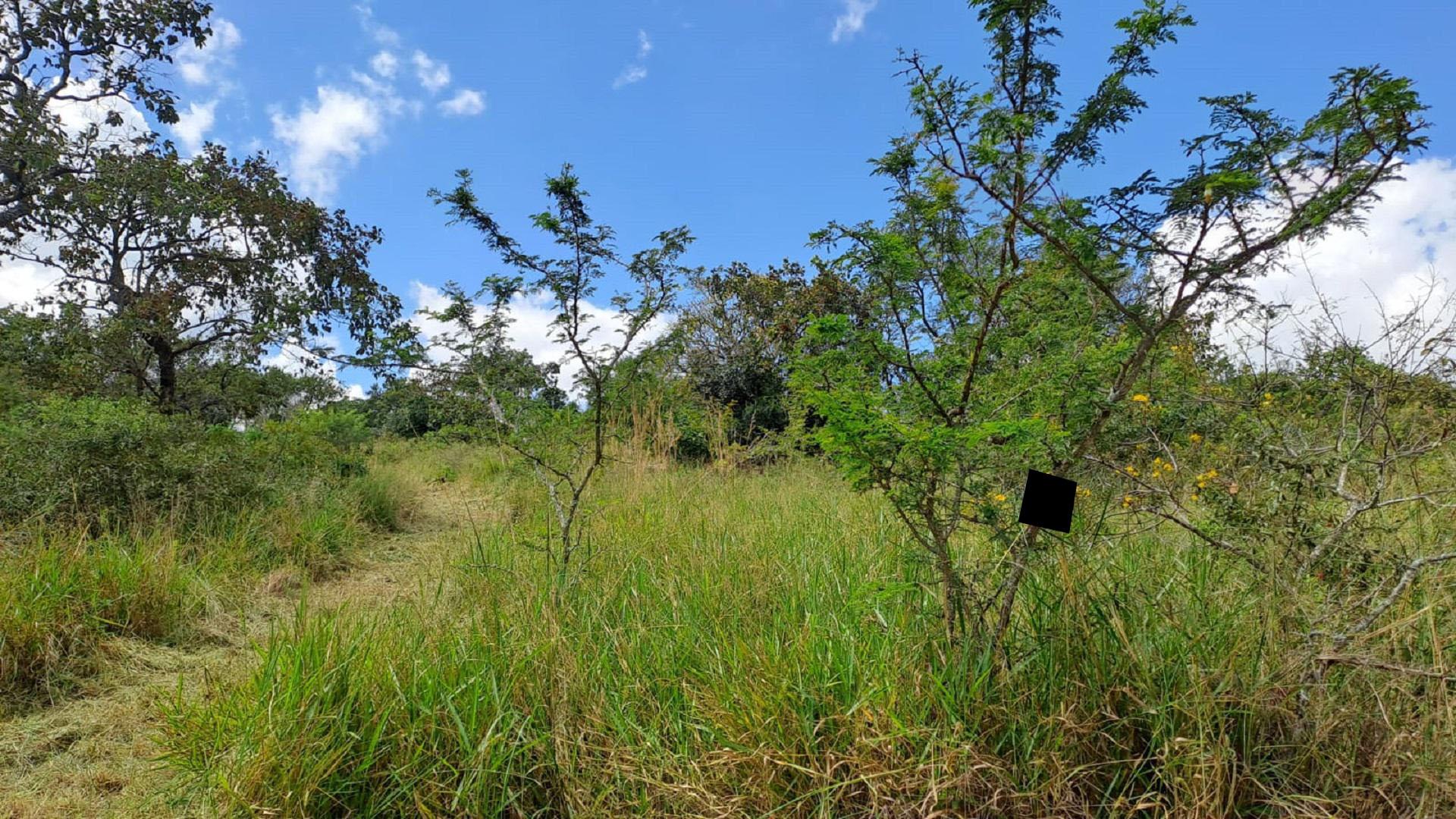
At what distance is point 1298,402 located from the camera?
8.11 feet

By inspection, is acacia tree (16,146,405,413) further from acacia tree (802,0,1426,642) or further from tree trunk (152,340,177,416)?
acacia tree (802,0,1426,642)

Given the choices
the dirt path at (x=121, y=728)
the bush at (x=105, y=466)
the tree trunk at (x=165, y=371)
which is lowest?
the dirt path at (x=121, y=728)

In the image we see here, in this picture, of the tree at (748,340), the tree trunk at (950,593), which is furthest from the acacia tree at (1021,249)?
the tree at (748,340)

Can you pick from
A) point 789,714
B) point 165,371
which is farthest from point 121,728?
point 165,371

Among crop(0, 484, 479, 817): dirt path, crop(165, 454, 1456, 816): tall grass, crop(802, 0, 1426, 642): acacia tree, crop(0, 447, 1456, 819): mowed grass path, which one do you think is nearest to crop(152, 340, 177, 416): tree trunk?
crop(0, 484, 479, 817): dirt path

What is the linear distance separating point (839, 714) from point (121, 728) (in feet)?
9.30

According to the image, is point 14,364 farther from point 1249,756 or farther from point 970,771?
point 1249,756

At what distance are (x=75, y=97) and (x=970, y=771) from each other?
10.6 metres

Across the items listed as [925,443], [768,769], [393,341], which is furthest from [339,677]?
[925,443]

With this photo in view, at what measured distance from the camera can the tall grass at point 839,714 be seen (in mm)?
1523

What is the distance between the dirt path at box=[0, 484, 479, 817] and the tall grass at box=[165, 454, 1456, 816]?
0.16 m

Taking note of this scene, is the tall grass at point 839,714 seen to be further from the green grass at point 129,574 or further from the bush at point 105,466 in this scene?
the bush at point 105,466

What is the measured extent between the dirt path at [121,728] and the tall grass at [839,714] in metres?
0.16

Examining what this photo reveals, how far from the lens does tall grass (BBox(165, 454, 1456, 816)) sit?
60.0 inches
